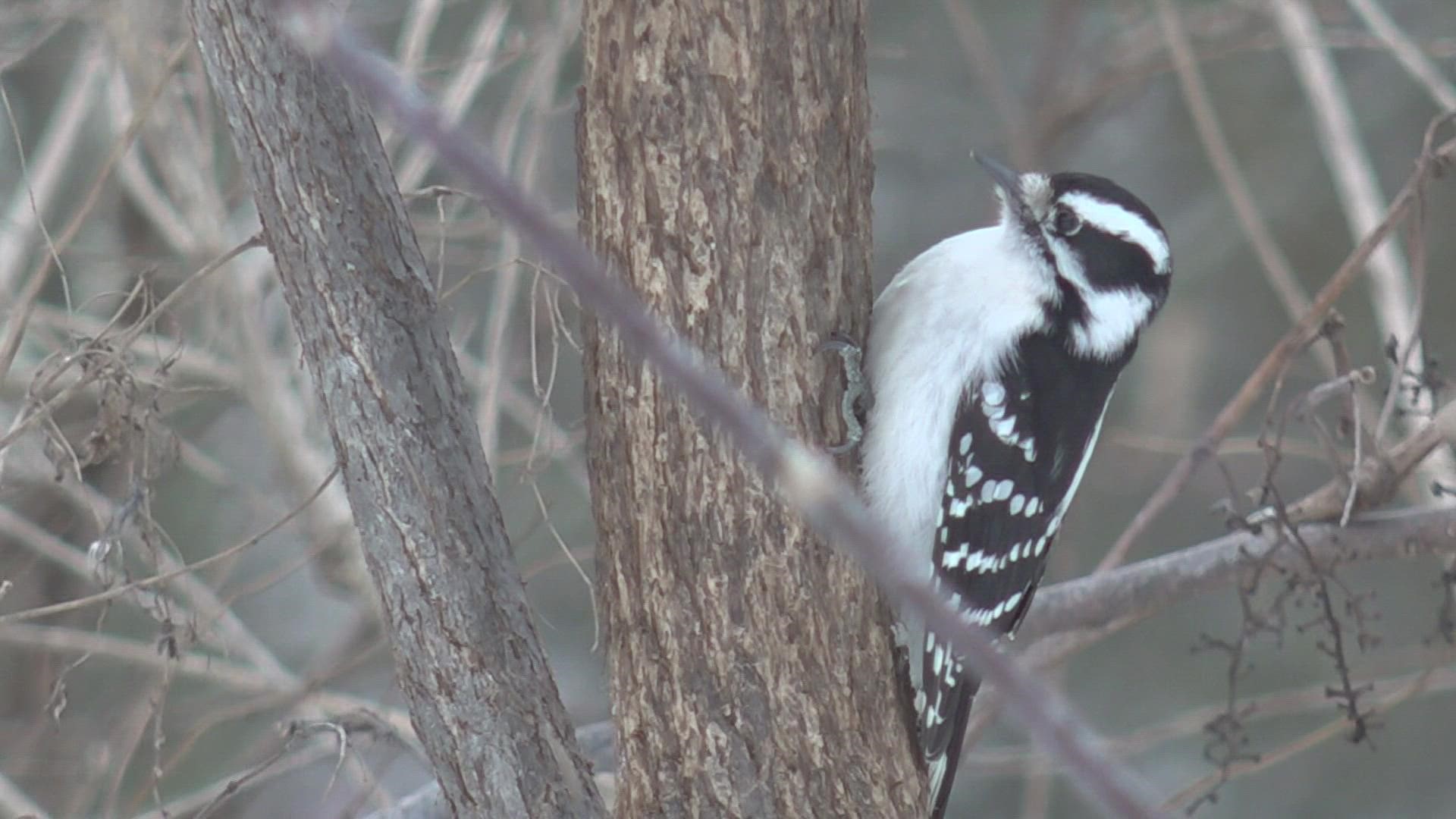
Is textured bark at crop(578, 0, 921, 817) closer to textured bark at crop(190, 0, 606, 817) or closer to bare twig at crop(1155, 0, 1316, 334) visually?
textured bark at crop(190, 0, 606, 817)

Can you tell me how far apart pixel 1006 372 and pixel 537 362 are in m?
1.28

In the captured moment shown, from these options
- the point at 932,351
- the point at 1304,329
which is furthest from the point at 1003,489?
the point at 1304,329

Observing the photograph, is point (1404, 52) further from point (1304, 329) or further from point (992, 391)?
point (992, 391)

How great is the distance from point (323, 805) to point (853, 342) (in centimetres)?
115

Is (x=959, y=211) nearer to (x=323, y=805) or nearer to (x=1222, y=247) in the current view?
(x=1222, y=247)

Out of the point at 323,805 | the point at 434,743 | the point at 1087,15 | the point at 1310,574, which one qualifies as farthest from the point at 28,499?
the point at 1087,15

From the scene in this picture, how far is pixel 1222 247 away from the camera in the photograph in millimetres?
7449

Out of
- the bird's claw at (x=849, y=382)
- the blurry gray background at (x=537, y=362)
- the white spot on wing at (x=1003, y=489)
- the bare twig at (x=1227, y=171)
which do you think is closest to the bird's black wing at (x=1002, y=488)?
the white spot on wing at (x=1003, y=489)

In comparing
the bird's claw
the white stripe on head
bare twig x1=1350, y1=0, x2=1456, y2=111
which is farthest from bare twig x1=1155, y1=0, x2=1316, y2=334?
the bird's claw

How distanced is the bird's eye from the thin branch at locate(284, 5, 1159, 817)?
2.48 m

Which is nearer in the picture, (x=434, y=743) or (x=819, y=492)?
(x=819, y=492)

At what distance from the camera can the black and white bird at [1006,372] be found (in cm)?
308

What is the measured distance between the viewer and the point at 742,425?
79cm

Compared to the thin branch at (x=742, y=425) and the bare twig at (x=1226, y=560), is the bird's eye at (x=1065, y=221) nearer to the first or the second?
the bare twig at (x=1226, y=560)
